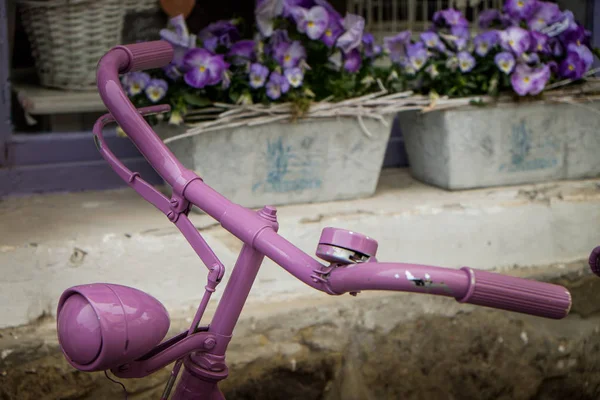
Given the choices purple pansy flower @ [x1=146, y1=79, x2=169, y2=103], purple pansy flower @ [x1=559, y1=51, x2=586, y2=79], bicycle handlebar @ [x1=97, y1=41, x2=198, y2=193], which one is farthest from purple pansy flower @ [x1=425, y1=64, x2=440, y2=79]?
bicycle handlebar @ [x1=97, y1=41, x2=198, y2=193]

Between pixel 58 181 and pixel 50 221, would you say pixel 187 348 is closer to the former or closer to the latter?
pixel 50 221

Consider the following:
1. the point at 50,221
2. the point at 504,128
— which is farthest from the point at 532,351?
the point at 50,221

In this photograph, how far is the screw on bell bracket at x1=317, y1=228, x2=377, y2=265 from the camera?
2.82ft

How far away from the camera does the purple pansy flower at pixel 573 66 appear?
6.98 ft

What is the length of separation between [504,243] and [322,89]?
62 centimetres

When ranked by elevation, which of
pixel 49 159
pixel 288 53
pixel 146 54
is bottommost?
pixel 49 159

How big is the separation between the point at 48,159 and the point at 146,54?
4.17 feet

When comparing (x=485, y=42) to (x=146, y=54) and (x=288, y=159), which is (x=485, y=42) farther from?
(x=146, y=54)

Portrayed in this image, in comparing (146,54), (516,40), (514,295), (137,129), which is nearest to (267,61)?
(516,40)

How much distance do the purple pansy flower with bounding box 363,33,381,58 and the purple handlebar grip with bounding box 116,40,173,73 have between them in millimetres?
1063

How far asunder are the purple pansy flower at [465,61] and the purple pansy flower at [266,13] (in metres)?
0.49

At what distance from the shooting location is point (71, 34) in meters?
2.38

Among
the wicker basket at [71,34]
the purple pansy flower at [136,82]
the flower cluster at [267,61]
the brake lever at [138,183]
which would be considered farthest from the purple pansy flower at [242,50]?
the brake lever at [138,183]

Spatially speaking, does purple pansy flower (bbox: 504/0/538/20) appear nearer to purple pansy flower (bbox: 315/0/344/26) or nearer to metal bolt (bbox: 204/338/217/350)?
purple pansy flower (bbox: 315/0/344/26)
